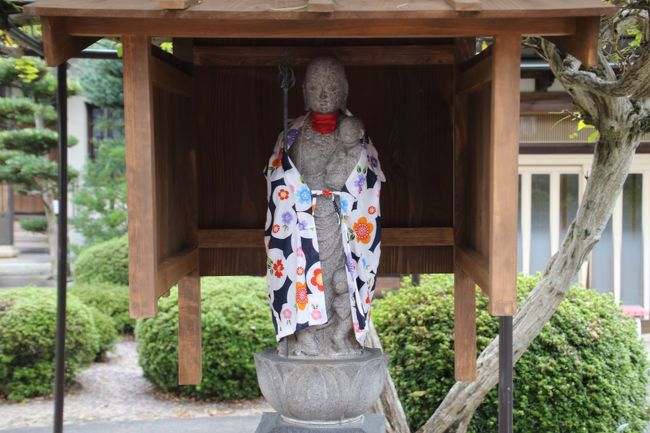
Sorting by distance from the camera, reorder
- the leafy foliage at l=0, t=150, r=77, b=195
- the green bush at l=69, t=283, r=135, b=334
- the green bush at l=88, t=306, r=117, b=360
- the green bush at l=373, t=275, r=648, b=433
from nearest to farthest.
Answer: the green bush at l=373, t=275, r=648, b=433, the green bush at l=88, t=306, r=117, b=360, the green bush at l=69, t=283, r=135, b=334, the leafy foliage at l=0, t=150, r=77, b=195

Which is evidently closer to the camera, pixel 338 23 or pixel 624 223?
pixel 338 23

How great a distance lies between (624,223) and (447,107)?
6962mm

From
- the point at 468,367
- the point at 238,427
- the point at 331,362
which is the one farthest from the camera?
the point at 238,427

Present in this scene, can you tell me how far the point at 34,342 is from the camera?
7.85 m

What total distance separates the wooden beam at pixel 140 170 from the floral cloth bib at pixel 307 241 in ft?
2.40

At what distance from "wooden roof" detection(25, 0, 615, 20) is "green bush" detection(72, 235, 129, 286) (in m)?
8.47

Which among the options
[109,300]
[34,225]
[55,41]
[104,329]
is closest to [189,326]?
[55,41]

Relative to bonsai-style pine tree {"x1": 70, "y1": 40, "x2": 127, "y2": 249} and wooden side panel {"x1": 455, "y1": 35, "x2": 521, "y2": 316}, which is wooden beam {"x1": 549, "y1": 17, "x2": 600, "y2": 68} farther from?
bonsai-style pine tree {"x1": 70, "y1": 40, "x2": 127, "y2": 249}

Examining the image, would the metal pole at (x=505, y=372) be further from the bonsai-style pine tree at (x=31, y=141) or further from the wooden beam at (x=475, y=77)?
the bonsai-style pine tree at (x=31, y=141)

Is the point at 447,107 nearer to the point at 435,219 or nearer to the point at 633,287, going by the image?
the point at 435,219

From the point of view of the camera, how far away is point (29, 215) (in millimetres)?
17219

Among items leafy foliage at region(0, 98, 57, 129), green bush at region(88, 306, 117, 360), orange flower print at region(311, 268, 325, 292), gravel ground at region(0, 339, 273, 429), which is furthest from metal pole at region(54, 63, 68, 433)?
leafy foliage at region(0, 98, 57, 129)

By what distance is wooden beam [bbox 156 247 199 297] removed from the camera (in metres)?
3.23

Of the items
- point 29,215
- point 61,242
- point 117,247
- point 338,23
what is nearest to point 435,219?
point 338,23
